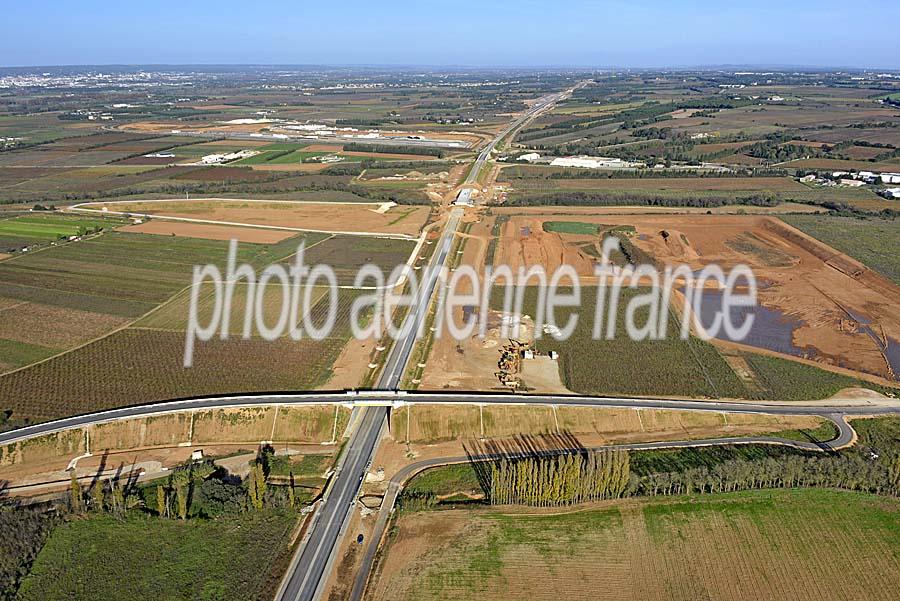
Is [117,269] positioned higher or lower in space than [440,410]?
higher

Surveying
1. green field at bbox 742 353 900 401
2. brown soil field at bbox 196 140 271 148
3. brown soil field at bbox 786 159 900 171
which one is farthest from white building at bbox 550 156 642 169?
green field at bbox 742 353 900 401

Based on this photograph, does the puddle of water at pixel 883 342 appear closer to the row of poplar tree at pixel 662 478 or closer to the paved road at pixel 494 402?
the paved road at pixel 494 402

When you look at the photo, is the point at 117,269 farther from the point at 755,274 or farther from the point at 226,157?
the point at 226,157

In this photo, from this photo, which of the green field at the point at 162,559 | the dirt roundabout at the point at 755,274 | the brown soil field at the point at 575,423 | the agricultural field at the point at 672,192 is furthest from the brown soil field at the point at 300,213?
the green field at the point at 162,559

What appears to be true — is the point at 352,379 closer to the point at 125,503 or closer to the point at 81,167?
the point at 125,503

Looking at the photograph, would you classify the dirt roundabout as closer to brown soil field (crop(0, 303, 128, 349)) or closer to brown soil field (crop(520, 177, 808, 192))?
brown soil field (crop(520, 177, 808, 192))

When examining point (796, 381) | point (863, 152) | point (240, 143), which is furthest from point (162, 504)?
point (863, 152)
